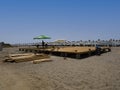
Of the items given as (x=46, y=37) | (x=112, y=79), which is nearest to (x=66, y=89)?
(x=112, y=79)

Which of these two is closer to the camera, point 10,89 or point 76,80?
point 10,89

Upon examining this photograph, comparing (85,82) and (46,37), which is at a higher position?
(46,37)

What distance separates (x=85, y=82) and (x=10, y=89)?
343cm

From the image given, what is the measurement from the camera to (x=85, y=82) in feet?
32.4

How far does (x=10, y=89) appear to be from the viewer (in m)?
8.78

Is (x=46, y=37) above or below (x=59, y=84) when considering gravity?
above

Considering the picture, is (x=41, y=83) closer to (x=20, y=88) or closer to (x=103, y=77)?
(x=20, y=88)

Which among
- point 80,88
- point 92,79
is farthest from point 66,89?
point 92,79

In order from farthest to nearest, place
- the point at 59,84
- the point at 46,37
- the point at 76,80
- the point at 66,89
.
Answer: the point at 46,37
the point at 76,80
the point at 59,84
the point at 66,89

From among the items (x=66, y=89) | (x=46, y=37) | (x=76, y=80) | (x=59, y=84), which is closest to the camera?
(x=66, y=89)

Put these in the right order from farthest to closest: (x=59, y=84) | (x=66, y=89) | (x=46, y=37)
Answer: (x=46, y=37) < (x=59, y=84) < (x=66, y=89)

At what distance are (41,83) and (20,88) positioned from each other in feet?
4.09

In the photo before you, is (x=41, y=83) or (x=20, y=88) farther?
(x=41, y=83)

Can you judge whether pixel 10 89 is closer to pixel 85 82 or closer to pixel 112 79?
pixel 85 82
